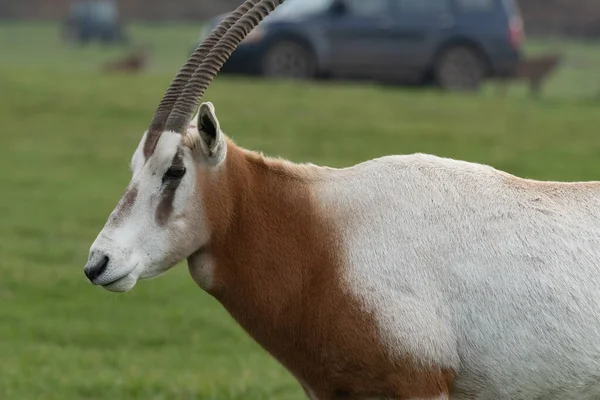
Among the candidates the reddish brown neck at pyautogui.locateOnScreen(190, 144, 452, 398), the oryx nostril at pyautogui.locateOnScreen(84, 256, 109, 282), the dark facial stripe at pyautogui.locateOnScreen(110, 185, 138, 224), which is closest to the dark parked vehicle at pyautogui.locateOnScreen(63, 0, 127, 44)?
the reddish brown neck at pyautogui.locateOnScreen(190, 144, 452, 398)

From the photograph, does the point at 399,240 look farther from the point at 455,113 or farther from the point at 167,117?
the point at 455,113

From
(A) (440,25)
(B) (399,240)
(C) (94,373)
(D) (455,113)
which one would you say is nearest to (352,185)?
(B) (399,240)

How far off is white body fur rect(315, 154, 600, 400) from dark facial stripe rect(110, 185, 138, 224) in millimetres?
1038

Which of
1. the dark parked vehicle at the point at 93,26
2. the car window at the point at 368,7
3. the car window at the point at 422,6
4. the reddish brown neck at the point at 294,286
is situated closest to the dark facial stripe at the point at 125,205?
the reddish brown neck at the point at 294,286

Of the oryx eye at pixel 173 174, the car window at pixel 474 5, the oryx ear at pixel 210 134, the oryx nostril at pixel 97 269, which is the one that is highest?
the oryx ear at pixel 210 134

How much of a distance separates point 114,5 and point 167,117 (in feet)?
166

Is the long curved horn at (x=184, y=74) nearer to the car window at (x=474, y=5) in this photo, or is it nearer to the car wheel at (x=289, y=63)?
the car wheel at (x=289, y=63)

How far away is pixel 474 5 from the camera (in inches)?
1033

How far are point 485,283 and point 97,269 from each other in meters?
1.88

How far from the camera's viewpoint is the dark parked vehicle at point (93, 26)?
155ft

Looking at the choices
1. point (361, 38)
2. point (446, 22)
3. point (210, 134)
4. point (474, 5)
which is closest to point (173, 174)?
point (210, 134)

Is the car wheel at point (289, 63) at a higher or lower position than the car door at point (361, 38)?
lower

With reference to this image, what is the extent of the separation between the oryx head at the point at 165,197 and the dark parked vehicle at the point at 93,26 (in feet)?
135

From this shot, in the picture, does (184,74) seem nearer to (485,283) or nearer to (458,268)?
(458,268)
